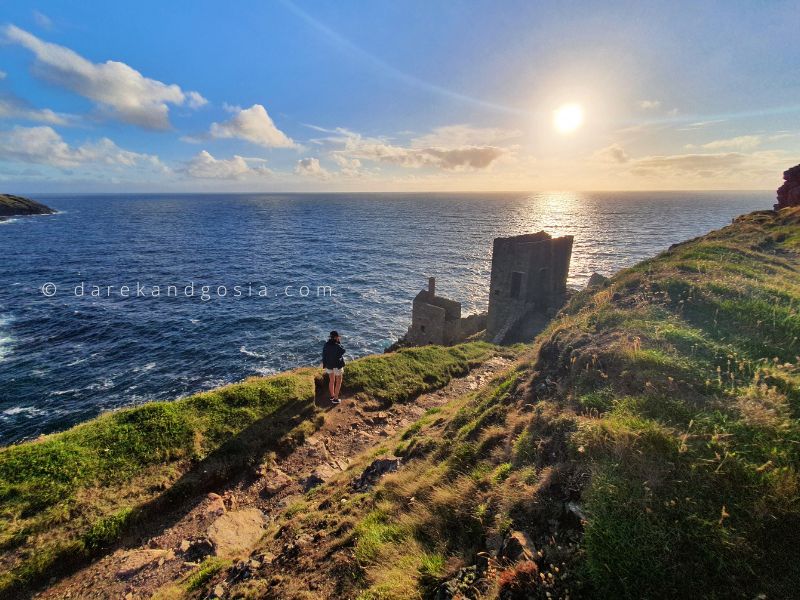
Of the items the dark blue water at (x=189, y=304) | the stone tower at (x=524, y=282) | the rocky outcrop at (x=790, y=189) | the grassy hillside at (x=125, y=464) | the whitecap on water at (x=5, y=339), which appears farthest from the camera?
the rocky outcrop at (x=790, y=189)

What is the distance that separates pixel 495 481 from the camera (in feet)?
20.3

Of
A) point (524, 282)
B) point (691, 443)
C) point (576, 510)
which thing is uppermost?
point (691, 443)

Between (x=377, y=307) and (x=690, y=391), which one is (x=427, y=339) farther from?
(x=690, y=391)

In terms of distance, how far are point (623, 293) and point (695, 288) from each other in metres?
1.94

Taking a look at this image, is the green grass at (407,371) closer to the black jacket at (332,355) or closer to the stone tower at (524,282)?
the black jacket at (332,355)

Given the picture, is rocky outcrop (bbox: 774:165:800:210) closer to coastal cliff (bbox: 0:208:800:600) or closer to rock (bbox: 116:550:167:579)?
coastal cliff (bbox: 0:208:800:600)

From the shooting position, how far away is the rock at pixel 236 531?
26.6 ft

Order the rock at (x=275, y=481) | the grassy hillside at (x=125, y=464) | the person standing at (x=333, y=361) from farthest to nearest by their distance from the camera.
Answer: the person standing at (x=333, y=361), the rock at (x=275, y=481), the grassy hillside at (x=125, y=464)

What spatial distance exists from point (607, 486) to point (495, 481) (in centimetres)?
195

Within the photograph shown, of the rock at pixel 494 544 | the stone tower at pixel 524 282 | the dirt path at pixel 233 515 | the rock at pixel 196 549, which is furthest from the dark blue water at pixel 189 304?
the rock at pixel 494 544

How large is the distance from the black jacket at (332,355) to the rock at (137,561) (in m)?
7.15

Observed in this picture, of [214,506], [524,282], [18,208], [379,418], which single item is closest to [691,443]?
[214,506]

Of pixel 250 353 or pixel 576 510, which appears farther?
pixel 250 353

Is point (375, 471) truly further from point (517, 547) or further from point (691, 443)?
point (691, 443)
